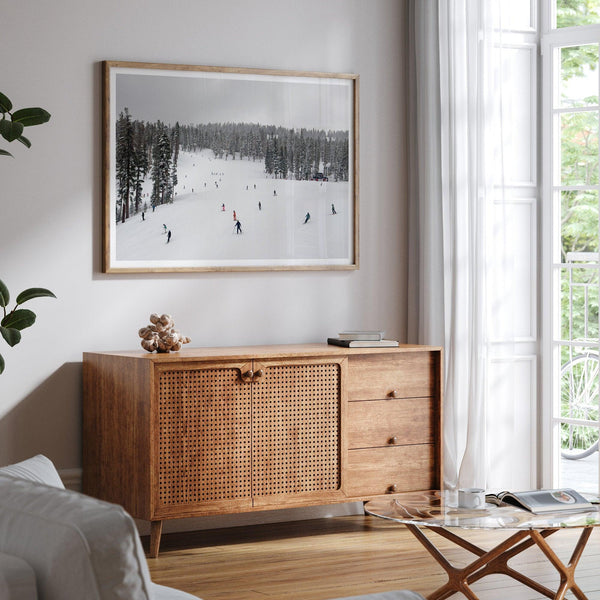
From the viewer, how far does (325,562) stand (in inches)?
160

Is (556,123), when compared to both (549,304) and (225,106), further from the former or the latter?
(225,106)

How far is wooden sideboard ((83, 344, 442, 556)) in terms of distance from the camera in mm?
4160

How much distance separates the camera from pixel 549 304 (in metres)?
5.12

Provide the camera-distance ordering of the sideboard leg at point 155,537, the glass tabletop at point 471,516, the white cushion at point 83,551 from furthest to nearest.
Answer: the sideboard leg at point 155,537
the glass tabletop at point 471,516
the white cushion at point 83,551

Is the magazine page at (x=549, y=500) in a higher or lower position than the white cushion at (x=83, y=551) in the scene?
lower

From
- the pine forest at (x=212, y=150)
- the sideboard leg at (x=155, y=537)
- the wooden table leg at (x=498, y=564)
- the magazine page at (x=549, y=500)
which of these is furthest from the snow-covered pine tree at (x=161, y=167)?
the magazine page at (x=549, y=500)

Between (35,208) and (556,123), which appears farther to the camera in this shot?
(556,123)

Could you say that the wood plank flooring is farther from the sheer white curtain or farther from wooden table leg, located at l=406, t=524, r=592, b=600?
the sheer white curtain

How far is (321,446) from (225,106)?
5.36 ft

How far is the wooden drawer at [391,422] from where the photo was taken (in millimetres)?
4594

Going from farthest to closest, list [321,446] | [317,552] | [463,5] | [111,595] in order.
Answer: [463,5] < [321,446] < [317,552] < [111,595]

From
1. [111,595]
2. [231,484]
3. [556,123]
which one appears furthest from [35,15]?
[111,595]

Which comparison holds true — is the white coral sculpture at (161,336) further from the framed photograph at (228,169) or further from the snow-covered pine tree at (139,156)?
the snow-covered pine tree at (139,156)

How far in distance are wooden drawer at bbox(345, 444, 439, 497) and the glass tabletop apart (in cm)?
121
